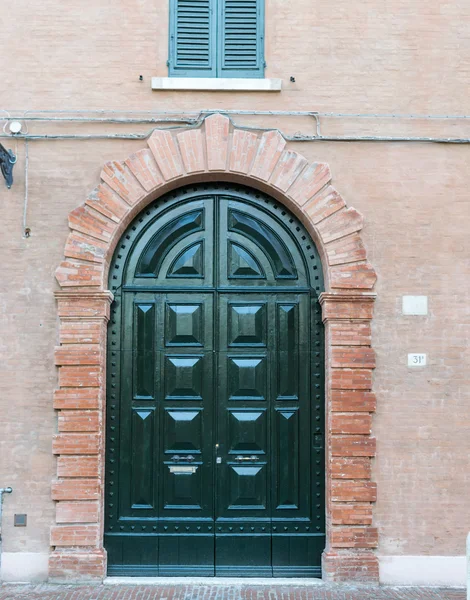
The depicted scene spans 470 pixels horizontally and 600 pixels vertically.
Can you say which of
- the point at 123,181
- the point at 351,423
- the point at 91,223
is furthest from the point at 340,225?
the point at 91,223

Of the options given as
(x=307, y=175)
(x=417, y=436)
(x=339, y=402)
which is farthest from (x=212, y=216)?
(x=417, y=436)

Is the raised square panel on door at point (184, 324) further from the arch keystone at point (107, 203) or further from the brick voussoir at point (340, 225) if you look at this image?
the brick voussoir at point (340, 225)

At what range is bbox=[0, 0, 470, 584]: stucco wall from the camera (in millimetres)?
8578

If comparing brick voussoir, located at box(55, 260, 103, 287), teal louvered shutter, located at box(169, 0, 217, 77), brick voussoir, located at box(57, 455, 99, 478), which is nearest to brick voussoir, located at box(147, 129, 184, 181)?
teal louvered shutter, located at box(169, 0, 217, 77)

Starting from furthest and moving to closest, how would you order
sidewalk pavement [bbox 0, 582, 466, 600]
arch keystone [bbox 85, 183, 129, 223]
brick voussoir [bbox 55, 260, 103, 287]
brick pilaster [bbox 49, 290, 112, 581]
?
arch keystone [bbox 85, 183, 129, 223], brick voussoir [bbox 55, 260, 103, 287], brick pilaster [bbox 49, 290, 112, 581], sidewalk pavement [bbox 0, 582, 466, 600]

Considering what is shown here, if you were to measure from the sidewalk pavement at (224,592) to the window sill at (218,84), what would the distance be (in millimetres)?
5234

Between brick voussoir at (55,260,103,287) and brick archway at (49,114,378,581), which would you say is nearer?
brick archway at (49,114,378,581)

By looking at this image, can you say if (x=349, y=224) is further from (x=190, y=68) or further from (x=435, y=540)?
(x=435, y=540)

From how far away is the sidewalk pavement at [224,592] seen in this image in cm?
805

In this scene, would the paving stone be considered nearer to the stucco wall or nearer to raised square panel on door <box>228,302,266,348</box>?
the stucco wall

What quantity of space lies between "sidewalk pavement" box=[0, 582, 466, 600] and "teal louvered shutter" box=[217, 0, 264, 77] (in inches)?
215

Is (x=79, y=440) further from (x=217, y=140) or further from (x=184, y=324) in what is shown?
→ (x=217, y=140)

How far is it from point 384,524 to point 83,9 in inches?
252

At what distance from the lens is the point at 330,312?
28.6ft
